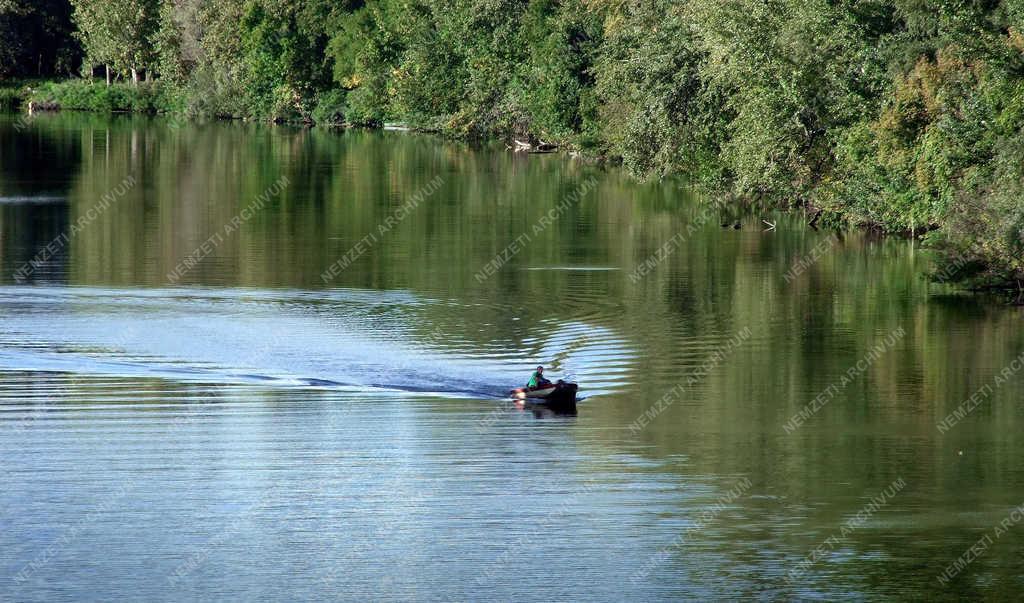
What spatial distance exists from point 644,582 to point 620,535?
1.29m

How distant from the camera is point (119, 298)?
33250mm

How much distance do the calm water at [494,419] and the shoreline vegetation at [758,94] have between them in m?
2.09

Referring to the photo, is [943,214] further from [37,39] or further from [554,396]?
[37,39]

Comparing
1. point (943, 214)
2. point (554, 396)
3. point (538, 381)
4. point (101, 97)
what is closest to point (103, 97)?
point (101, 97)

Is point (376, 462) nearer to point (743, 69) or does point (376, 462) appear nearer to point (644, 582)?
point (644, 582)

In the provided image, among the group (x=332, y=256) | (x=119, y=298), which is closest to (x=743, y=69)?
(x=332, y=256)

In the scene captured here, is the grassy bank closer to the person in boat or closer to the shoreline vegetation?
the shoreline vegetation

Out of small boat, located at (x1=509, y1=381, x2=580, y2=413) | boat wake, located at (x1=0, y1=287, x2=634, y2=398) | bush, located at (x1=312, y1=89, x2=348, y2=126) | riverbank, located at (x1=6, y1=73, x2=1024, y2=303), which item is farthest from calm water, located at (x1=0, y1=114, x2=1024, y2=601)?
bush, located at (x1=312, y1=89, x2=348, y2=126)

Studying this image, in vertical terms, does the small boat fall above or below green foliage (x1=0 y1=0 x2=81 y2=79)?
below

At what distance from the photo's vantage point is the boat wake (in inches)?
1009

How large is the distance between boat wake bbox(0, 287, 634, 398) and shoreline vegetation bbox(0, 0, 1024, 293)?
1262cm

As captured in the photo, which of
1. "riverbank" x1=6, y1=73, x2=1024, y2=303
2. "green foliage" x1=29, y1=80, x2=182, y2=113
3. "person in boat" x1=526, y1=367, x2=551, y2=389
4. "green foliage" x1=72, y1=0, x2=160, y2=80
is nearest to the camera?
"person in boat" x1=526, y1=367, x2=551, y2=389

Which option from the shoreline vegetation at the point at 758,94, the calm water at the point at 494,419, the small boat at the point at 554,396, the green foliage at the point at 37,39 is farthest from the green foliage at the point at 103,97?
the small boat at the point at 554,396

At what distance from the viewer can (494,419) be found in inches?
897
